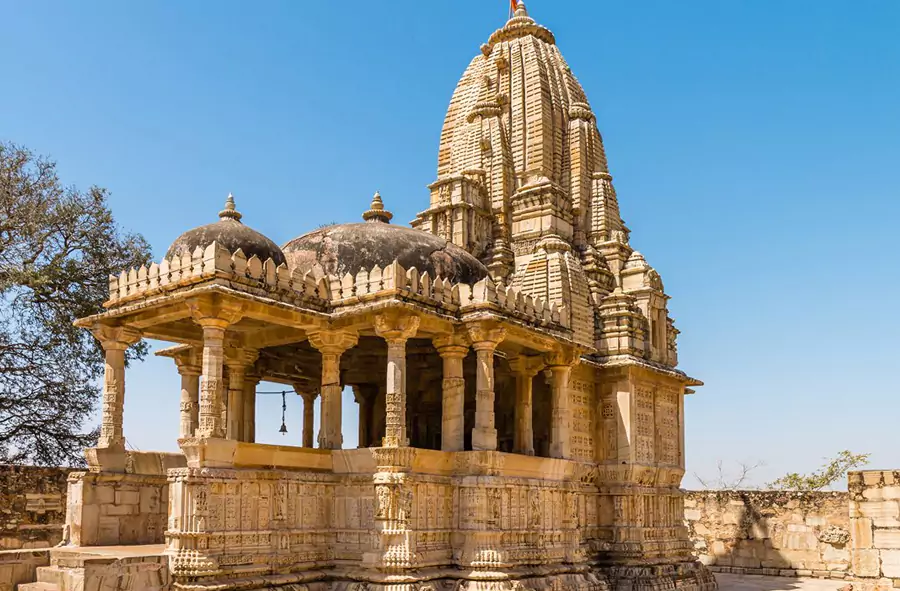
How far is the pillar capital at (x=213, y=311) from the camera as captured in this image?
12.5 m

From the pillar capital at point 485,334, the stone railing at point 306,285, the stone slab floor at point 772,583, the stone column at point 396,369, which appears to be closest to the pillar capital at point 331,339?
the stone railing at point 306,285

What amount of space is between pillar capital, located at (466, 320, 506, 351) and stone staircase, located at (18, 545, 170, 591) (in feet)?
19.0

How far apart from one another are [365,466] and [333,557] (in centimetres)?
145

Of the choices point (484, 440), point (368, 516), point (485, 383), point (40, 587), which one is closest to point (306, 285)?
point (485, 383)

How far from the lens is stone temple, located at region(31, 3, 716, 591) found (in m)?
12.7

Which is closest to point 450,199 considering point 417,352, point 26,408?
point 417,352

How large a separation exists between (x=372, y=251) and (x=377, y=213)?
156 centimetres

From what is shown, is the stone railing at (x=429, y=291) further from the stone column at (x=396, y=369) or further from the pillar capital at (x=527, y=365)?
the pillar capital at (x=527, y=365)

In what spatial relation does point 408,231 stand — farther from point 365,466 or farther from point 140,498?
point 140,498

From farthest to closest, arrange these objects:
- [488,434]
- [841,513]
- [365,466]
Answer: [841,513], [488,434], [365,466]

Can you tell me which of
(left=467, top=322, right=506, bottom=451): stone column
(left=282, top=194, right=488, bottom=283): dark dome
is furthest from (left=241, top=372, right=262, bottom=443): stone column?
(left=467, top=322, right=506, bottom=451): stone column

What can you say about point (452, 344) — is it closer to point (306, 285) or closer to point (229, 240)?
point (306, 285)

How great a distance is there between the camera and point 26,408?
66.5ft

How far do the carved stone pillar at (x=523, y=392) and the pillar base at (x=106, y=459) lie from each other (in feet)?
21.7
